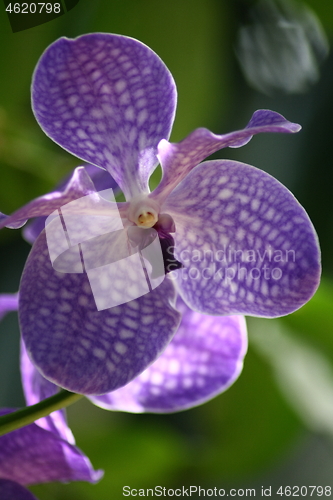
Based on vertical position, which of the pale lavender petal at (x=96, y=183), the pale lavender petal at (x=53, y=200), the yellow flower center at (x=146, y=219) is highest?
the pale lavender petal at (x=53, y=200)

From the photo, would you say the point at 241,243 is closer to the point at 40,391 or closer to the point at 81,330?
the point at 81,330

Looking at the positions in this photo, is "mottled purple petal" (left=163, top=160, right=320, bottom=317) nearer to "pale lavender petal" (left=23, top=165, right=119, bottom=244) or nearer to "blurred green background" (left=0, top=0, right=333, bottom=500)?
"pale lavender petal" (left=23, top=165, right=119, bottom=244)

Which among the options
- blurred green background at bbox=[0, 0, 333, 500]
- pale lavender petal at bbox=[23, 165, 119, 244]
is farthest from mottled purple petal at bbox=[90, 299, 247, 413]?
blurred green background at bbox=[0, 0, 333, 500]

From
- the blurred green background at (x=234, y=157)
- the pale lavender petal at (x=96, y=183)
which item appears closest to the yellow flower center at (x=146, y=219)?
the pale lavender petal at (x=96, y=183)

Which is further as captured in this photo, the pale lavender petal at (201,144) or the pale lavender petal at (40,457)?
the pale lavender petal at (40,457)

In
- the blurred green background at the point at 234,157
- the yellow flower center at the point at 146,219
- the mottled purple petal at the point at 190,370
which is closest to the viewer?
the yellow flower center at the point at 146,219

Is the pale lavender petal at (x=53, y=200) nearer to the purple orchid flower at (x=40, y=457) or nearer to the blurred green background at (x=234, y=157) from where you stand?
the purple orchid flower at (x=40, y=457)

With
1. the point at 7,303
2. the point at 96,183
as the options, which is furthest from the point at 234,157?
the point at 7,303
